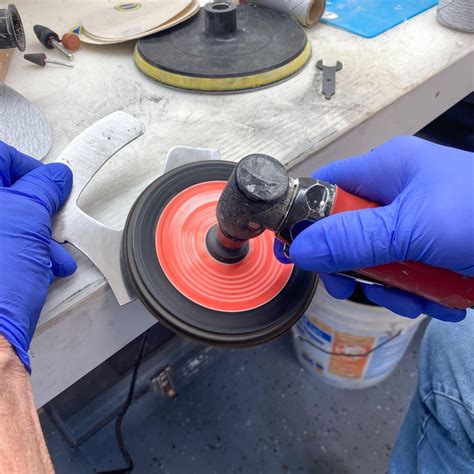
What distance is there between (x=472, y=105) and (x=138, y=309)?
107cm

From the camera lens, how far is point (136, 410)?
127cm

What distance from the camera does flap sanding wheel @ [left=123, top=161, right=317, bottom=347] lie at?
23.3 inches

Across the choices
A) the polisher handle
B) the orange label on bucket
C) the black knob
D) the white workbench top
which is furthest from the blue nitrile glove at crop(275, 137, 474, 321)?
the orange label on bucket

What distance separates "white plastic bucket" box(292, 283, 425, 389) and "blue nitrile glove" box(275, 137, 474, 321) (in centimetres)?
48

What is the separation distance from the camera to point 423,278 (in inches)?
22.0

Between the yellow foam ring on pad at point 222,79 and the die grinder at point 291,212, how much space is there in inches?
13.9

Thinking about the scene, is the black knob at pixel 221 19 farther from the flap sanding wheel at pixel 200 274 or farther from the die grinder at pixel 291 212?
the die grinder at pixel 291 212

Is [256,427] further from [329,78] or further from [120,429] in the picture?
[329,78]

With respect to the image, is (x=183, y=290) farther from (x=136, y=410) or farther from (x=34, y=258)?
(x=136, y=410)

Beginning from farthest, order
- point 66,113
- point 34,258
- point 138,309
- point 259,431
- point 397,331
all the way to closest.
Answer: point 259,431, point 397,331, point 66,113, point 138,309, point 34,258

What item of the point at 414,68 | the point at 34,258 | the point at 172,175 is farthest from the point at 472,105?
the point at 34,258

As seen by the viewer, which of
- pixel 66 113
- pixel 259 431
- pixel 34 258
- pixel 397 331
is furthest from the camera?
pixel 259 431

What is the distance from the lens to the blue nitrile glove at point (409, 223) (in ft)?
1.68

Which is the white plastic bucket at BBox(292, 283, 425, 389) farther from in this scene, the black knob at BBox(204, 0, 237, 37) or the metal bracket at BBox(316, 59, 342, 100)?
the black knob at BBox(204, 0, 237, 37)
